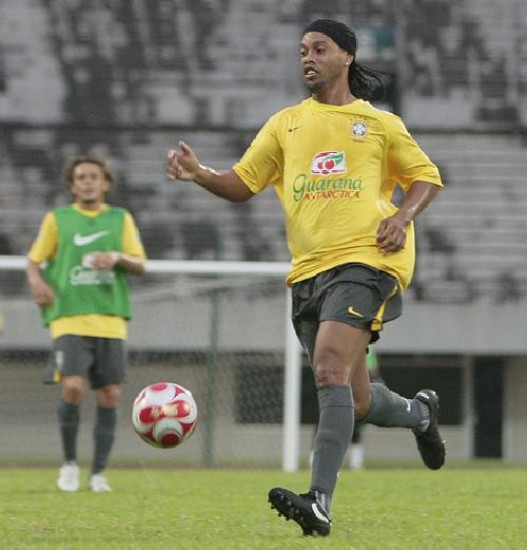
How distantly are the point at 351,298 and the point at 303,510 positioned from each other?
0.92 m

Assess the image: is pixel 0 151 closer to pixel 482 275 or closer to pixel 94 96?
pixel 94 96

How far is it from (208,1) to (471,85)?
364cm

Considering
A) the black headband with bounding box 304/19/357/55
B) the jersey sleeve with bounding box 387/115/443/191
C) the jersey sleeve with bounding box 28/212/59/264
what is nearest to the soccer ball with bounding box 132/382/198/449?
the jersey sleeve with bounding box 387/115/443/191

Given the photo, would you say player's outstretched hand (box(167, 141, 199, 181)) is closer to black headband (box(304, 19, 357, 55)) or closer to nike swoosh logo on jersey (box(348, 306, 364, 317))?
black headband (box(304, 19, 357, 55))

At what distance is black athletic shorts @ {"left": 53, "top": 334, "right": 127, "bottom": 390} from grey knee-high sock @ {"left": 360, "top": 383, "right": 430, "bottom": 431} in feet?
10.8

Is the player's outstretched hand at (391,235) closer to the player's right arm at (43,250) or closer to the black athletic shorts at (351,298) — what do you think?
the black athletic shorts at (351,298)

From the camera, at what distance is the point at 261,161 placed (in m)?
6.47

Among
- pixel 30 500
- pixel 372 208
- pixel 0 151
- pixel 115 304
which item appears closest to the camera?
pixel 372 208

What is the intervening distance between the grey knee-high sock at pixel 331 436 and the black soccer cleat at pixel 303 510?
0.29 feet

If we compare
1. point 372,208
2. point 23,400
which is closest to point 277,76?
point 23,400

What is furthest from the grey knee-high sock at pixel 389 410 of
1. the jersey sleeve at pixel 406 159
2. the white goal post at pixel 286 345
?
the white goal post at pixel 286 345

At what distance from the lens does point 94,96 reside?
19.6 meters

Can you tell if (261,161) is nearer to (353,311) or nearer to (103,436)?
(353,311)

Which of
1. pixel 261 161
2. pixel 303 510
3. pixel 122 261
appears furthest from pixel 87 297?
pixel 303 510
